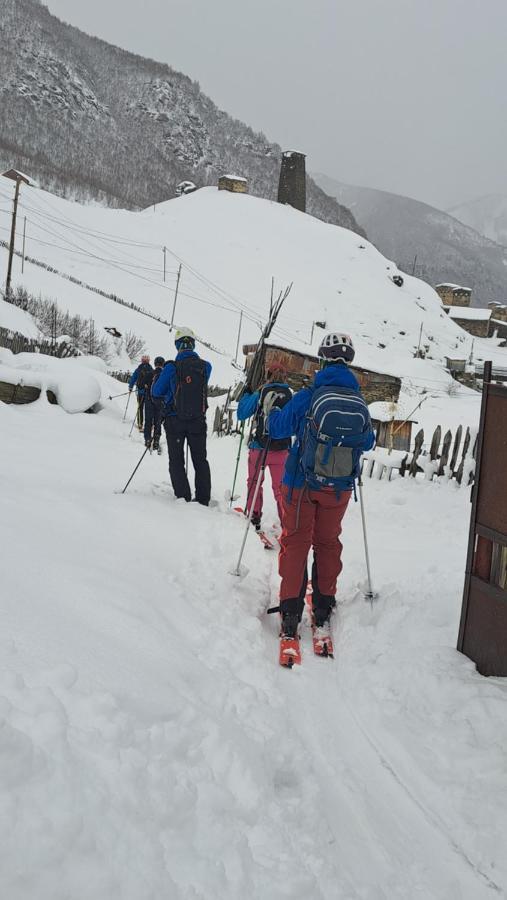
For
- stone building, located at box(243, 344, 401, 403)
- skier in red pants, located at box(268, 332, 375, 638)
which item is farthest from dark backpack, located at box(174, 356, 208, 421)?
stone building, located at box(243, 344, 401, 403)

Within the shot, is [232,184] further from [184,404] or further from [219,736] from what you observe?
[219,736]

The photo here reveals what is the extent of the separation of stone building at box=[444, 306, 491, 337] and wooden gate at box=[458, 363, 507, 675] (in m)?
74.9

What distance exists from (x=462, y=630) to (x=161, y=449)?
7.75m

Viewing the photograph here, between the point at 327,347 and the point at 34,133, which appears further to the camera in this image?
the point at 34,133

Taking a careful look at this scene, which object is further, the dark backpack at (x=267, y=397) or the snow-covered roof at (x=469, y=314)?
the snow-covered roof at (x=469, y=314)

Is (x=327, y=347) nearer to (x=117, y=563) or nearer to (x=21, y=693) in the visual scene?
(x=117, y=563)

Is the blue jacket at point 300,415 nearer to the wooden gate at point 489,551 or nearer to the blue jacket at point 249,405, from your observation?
the wooden gate at point 489,551

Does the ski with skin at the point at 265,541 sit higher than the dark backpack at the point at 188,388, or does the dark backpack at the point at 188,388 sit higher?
the dark backpack at the point at 188,388

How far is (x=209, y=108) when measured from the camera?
175m

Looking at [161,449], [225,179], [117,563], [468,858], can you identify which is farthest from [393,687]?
[225,179]

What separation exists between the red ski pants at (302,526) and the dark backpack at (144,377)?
816cm

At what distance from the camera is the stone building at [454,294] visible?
80938 mm

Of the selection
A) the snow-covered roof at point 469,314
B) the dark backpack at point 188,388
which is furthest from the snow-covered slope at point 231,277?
the dark backpack at point 188,388

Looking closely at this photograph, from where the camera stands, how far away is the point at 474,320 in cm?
7206
